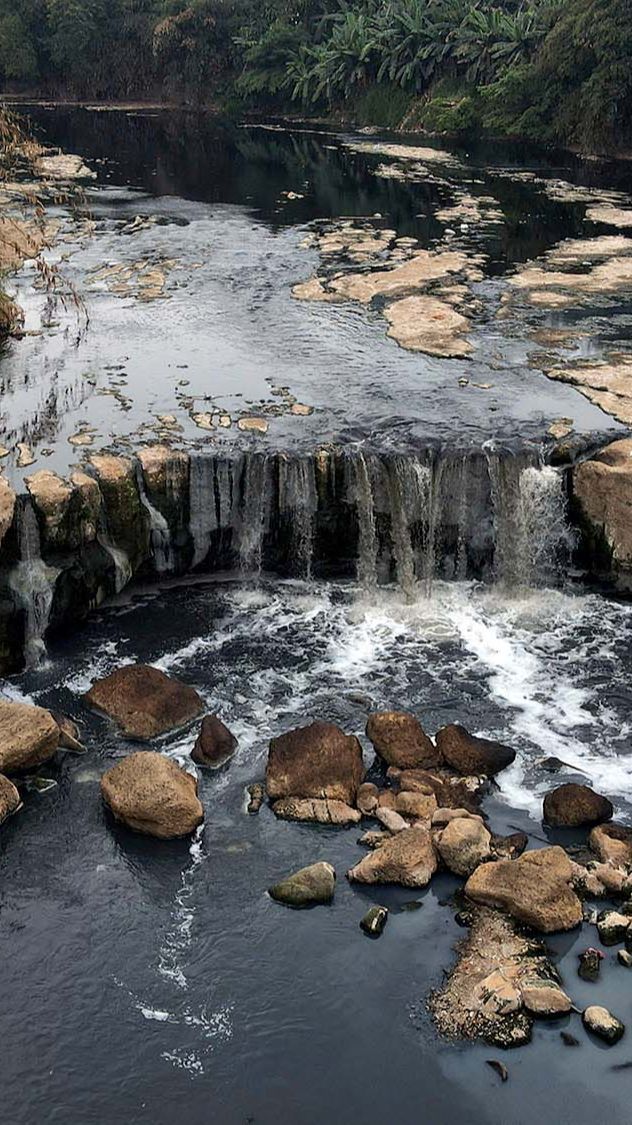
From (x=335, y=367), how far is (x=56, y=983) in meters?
13.2

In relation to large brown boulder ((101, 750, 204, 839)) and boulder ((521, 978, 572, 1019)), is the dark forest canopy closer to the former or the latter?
large brown boulder ((101, 750, 204, 839))

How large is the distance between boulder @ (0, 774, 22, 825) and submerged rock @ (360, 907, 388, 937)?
13.4 feet

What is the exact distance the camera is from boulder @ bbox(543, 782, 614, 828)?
1155 centimetres

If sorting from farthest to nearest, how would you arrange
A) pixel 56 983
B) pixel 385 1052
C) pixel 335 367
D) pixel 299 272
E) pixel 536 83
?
1. pixel 536 83
2. pixel 299 272
3. pixel 335 367
4. pixel 56 983
5. pixel 385 1052

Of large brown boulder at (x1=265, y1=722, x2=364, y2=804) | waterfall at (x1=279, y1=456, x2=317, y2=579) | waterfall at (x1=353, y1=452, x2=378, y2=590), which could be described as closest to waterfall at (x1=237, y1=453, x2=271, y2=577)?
waterfall at (x1=279, y1=456, x2=317, y2=579)

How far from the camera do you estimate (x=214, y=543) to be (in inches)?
657

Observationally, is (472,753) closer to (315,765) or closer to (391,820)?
(391,820)

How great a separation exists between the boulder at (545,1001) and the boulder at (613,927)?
84cm

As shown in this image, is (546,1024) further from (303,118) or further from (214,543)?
(303,118)

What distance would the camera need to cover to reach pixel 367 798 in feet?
39.3

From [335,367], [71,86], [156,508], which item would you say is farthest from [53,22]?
[156,508]

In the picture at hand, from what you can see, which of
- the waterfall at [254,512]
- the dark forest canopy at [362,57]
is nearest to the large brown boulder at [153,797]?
the waterfall at [254,512]

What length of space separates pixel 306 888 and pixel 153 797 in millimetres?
1954

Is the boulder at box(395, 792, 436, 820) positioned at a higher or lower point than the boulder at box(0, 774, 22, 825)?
higher
